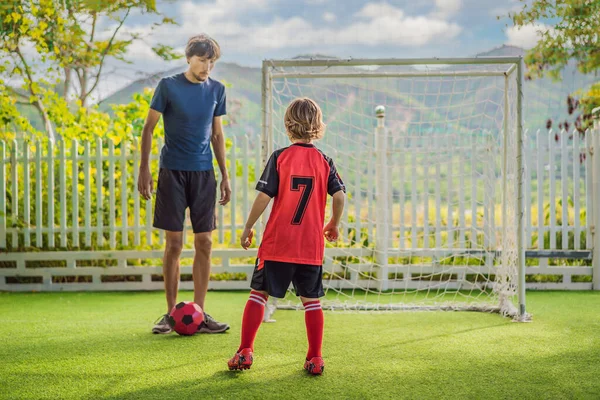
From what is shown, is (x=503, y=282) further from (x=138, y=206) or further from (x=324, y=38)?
(x=324, y=38)

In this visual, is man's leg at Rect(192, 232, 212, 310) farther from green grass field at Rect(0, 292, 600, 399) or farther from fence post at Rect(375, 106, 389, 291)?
fence post at Rect(375, 106, 389, 291)

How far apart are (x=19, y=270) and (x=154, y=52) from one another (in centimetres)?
447

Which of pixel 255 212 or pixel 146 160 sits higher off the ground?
pixel 146 160

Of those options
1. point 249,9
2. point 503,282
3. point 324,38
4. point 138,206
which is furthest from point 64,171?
point 249,9

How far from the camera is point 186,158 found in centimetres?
393

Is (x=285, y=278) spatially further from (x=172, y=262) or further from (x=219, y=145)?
(x=219, y=145)

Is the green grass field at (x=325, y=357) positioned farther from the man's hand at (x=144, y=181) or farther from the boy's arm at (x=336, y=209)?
the man's hand at (x=144, y=181)

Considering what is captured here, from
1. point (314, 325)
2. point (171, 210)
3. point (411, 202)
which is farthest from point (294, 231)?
point (411, 202)

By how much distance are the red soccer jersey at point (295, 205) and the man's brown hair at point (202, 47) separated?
3.57ft

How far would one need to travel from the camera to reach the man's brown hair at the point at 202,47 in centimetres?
379

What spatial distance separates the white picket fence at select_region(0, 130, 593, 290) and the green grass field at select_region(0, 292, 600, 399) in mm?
1489

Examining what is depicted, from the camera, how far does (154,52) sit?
393 inches

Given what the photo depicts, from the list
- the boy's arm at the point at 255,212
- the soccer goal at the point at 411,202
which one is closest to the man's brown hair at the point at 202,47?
the boy's arm at the point at 255,212

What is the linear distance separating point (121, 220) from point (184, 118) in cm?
333
